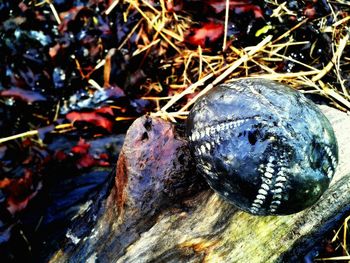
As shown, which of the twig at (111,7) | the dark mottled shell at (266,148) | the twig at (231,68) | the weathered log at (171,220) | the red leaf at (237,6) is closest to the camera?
the dark mottled shell at (266,148)

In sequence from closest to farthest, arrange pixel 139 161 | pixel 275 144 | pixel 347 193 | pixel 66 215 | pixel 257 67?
1. pixel 275 144
2. pixel 139 161
3. pixel 347 193
4. pixel 66 215
5. pixel 257 67

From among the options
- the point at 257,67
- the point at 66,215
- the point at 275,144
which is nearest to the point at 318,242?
the point at 275,144

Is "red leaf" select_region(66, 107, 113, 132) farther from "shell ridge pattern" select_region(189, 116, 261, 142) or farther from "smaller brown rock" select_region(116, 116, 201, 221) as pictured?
"shell ridge pattern" select_region(189, 116, 261, 142)

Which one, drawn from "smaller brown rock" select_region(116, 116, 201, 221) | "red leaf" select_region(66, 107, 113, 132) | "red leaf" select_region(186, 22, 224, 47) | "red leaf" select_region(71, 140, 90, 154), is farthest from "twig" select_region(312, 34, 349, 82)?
"red leaf" select_region(71, 140, 90, 154)

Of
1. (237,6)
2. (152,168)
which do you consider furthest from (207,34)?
(152,168)

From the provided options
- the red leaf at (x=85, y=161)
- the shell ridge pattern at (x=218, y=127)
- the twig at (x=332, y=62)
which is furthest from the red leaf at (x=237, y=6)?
the red leaf at (x=85, y=161)

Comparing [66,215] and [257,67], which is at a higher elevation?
[257,67]

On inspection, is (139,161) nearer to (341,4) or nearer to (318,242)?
(318,242)

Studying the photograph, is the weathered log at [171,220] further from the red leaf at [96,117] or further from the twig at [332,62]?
the twig at [332,62]
